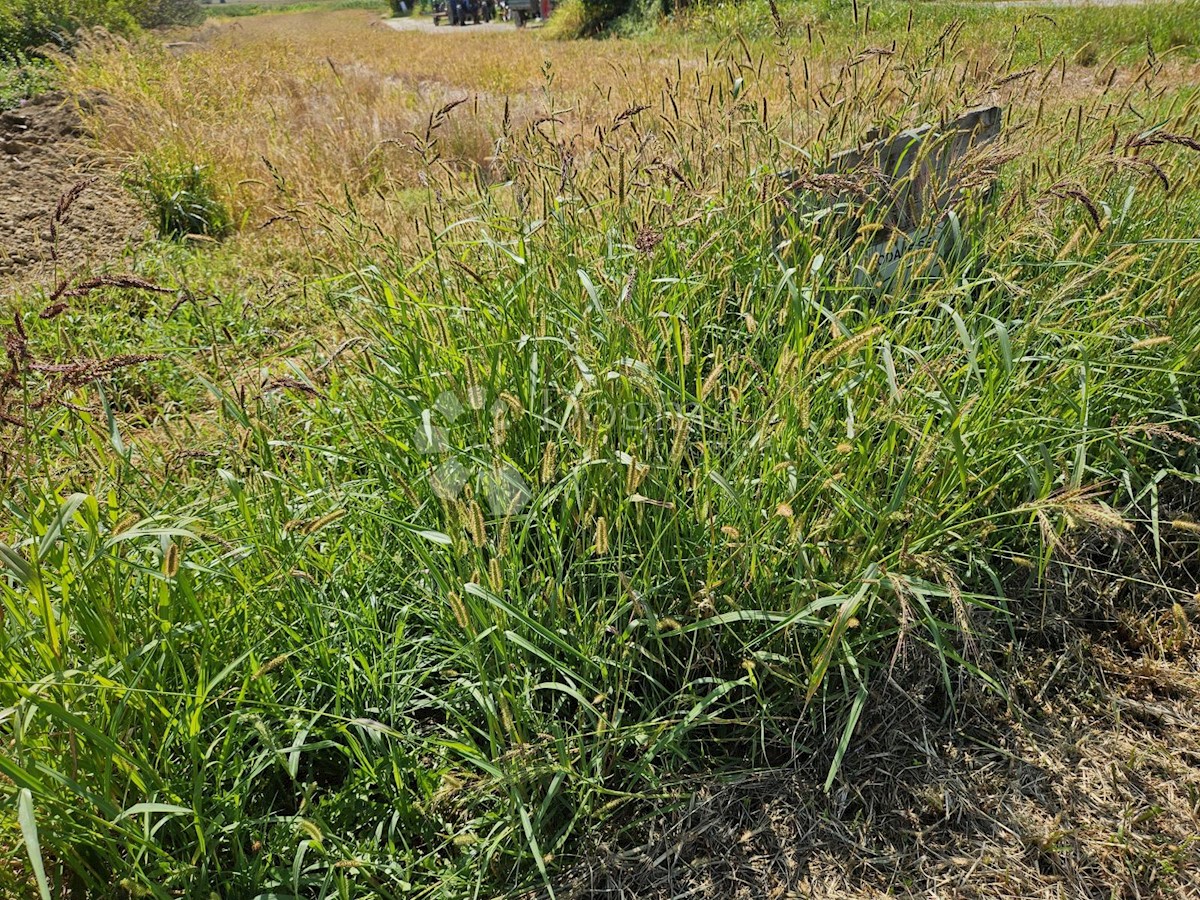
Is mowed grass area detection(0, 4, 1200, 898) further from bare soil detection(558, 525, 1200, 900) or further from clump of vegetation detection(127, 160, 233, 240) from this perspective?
clump of vegetation detection(127, 160, 233, 240)

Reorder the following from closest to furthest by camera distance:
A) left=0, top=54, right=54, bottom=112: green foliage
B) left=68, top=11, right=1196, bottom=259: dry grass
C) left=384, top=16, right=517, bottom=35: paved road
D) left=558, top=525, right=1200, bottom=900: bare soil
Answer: left=558, top=525, right=1200, bottom=900: bare soil
left=68, top=11, right=1196, bottom=259: dry grass
left=0, top=54, right=54, bottom=112: green foliage
left=384, top=16, right=517, bottom=35: paved road

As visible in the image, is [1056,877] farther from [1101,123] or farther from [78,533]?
[1101,123]

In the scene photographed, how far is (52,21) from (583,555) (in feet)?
39.5

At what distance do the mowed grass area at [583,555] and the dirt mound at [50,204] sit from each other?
2.55 meters

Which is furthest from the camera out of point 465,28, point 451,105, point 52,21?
point 465,28

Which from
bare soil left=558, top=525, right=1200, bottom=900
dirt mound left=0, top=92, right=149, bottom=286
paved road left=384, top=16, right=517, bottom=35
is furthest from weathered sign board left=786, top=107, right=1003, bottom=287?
paved road left=384, top=16, right=517, bottom=35

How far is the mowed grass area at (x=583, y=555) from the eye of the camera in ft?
4.35

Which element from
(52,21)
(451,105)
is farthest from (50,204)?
(52,21)

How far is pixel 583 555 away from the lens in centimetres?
146

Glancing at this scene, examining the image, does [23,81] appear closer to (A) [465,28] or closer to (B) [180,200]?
(B) [180,200]

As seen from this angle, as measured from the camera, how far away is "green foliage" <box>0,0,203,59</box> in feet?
29.7

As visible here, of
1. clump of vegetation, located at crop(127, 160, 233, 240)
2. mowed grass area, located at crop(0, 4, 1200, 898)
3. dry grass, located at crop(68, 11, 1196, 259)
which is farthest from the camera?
clump of vegetation, located at crop(127, 160, 233, 240)

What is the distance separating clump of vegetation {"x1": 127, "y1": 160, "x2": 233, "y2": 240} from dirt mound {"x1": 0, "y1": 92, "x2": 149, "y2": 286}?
0.11 metres

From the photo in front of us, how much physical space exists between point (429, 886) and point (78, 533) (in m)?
0.99
